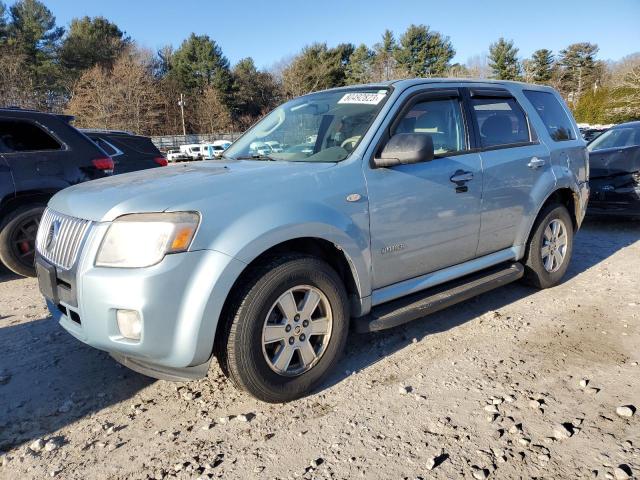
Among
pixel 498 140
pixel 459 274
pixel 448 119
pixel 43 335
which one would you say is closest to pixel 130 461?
pixel 43 335

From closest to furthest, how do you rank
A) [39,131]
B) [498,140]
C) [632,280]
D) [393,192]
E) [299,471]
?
[299,471] < [393,192] < [498,140] < [632,280] < [39,131]

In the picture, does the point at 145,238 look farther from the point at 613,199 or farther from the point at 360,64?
the point at 360,64

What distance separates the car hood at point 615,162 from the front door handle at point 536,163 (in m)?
A: 3.70

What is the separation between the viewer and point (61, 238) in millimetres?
2795

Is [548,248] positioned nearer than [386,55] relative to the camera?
Yes

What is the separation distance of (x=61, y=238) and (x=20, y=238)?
10.3 feet

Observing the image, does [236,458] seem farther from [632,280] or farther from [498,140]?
[632,280]

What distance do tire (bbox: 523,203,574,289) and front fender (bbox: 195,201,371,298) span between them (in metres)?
2.14

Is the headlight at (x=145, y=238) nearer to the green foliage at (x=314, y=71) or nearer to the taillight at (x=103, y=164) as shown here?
the taillight at (x=103, y=164)

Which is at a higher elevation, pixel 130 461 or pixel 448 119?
pixel 448 119

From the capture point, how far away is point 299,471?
232cm

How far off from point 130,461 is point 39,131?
4.54m

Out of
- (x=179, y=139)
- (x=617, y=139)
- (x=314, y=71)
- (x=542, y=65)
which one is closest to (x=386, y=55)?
(x=314, y=71)

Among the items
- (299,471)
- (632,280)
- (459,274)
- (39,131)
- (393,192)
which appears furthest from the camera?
(39,131)
